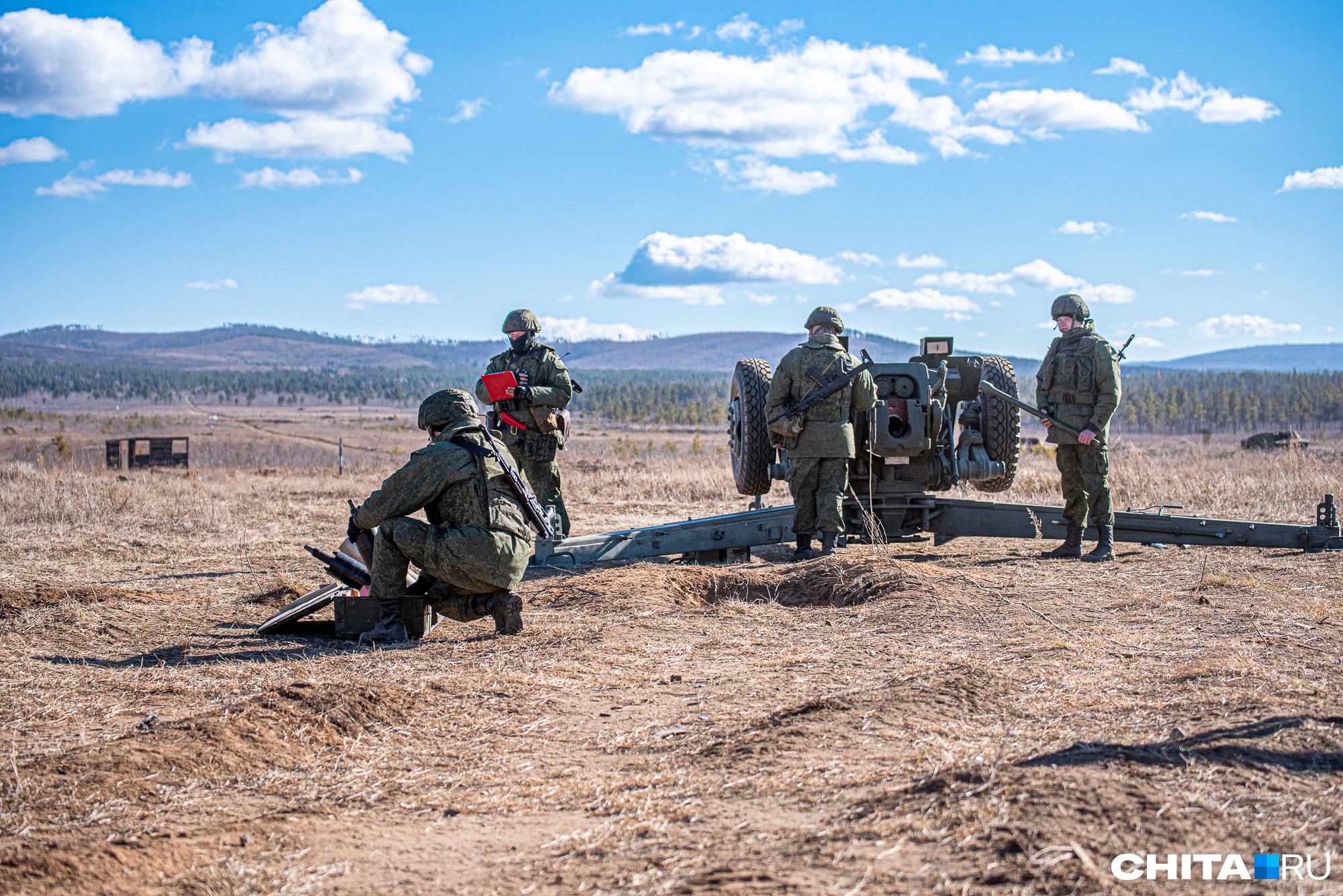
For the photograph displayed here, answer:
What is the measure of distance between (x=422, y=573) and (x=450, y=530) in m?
0.51

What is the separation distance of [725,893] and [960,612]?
4449 mm

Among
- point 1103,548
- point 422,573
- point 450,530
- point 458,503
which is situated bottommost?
point 1103,548

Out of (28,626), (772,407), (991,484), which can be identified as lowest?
(28,626)

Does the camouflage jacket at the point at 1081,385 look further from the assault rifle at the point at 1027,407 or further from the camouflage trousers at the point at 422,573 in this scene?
the camouflage trousers at the point at 422,573

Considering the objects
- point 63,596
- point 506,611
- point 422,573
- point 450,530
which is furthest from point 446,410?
point 63,596

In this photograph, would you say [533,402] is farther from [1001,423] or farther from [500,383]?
[1001,423]

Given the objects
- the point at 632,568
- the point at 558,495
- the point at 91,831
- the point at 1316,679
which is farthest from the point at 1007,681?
the point at 558,495

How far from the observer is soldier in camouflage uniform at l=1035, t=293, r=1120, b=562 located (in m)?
9.46

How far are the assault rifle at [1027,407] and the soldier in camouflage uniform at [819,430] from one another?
4.28 feet

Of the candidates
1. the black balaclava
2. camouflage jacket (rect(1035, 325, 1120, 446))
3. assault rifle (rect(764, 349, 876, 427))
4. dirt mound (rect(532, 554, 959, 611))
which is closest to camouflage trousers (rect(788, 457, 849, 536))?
assault rifle (rect(764, 349, 876, 427))

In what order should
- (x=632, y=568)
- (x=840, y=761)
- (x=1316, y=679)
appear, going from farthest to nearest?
(x=632, y=568) → (x=1316, y=679) → (x=840, y=761)

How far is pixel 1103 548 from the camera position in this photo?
945cm

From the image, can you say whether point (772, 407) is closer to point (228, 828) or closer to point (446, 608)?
point (446, 608)

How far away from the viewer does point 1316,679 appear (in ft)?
15.4
